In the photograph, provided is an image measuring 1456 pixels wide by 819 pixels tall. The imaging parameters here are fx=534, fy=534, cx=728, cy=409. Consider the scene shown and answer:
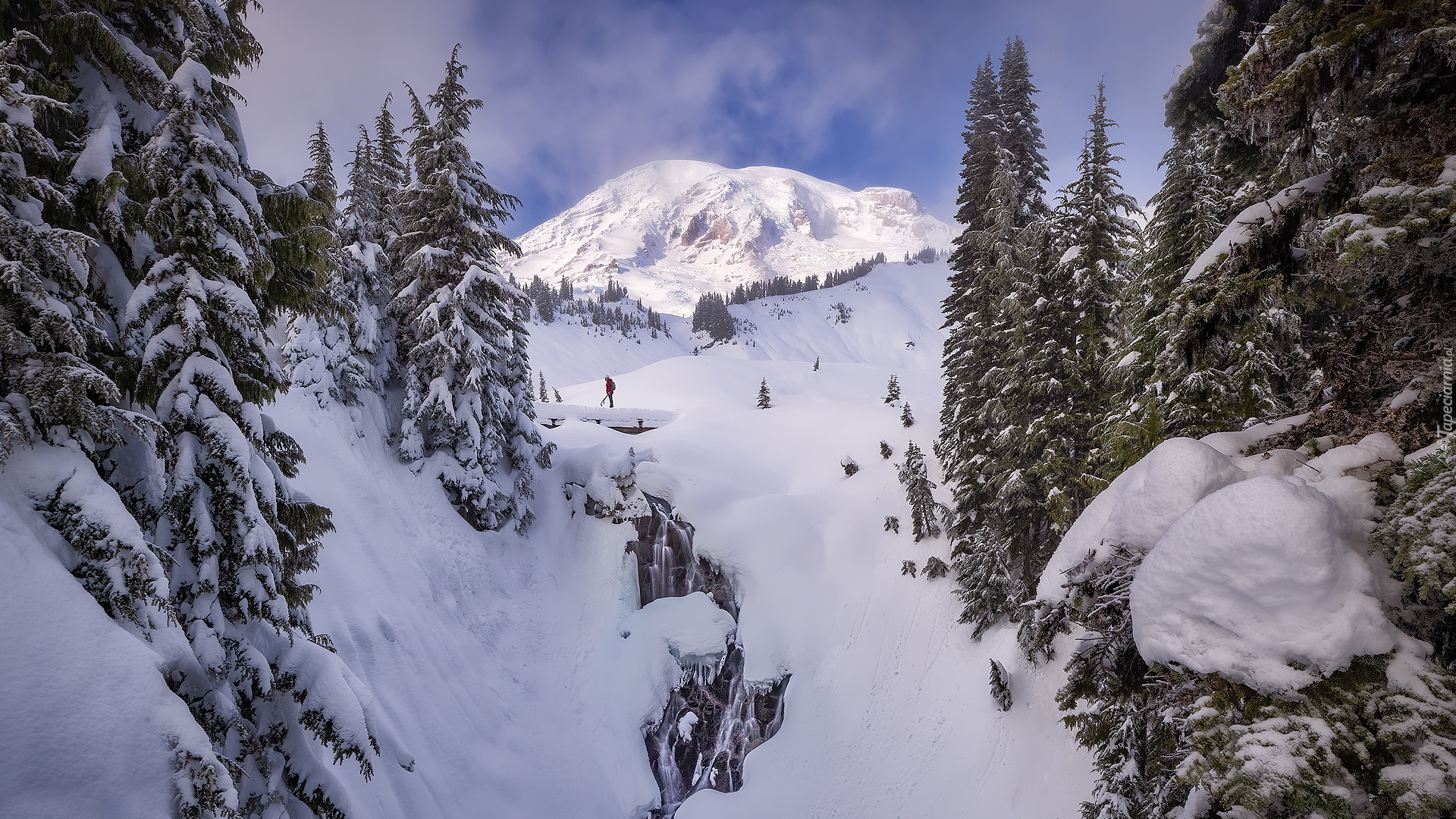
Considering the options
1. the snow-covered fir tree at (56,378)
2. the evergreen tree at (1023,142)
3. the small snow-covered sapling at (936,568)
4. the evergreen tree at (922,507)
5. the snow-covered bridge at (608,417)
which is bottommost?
the small snow-covered sapling at (936,568)

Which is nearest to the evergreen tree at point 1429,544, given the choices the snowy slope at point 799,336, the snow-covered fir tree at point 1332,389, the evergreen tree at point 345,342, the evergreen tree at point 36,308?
the snow-covered fir tree at point 1332,389

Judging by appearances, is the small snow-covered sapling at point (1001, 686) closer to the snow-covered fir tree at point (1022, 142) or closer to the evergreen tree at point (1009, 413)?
the evergreen tree at point (1009, 413)

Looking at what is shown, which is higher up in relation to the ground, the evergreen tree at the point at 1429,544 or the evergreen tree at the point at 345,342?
the evergreen tree at the point at 345,342

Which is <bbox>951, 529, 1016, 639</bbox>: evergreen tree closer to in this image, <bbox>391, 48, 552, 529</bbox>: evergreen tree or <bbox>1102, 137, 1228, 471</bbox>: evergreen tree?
<bbox>1102, 137, 1228, 471</bbox>: evergreen tree

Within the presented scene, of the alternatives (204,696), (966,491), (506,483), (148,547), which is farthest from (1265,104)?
(506,483)

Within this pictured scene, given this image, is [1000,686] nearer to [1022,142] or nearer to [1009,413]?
[1009,413]

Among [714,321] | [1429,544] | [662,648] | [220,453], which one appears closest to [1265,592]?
[1429,544]

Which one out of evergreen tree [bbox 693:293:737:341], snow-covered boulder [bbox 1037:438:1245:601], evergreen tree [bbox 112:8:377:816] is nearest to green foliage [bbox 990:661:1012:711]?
snow-covered boulder [bbox 1037:438:1245:601]
